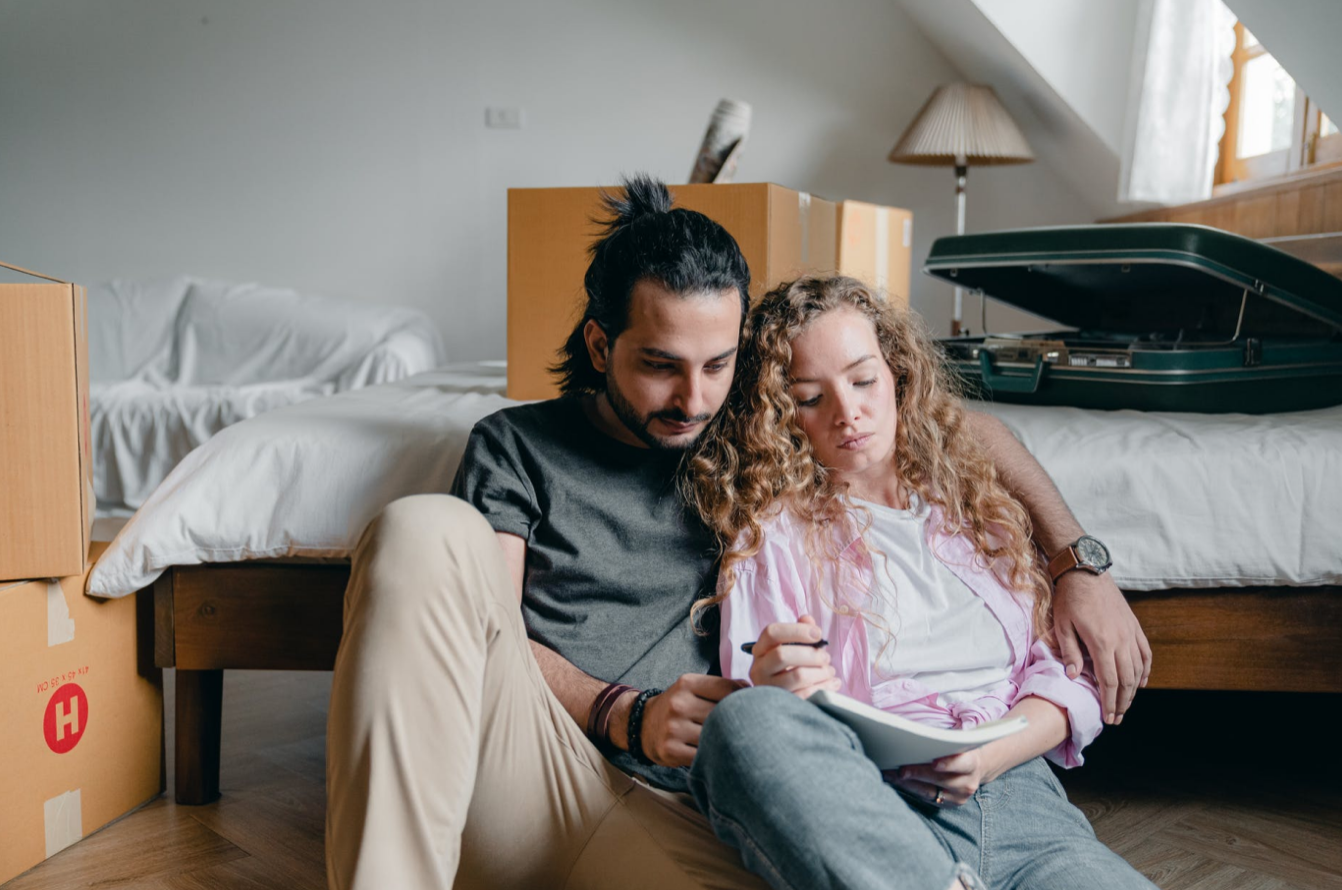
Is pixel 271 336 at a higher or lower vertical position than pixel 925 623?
higher

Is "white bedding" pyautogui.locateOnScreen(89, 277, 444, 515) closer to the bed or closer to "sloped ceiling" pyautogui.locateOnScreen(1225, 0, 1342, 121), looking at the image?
the bed

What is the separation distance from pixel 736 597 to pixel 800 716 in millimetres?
267

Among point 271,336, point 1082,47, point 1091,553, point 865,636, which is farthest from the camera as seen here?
point 271,336

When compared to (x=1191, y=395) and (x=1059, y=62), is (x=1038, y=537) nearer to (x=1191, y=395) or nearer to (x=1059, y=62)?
(x=1191, y=395)

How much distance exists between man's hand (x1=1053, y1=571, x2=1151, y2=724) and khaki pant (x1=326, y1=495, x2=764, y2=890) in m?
0.43

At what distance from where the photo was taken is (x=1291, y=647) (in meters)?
1.36

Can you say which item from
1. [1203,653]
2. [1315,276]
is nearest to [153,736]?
[1203,653]

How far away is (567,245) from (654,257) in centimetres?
68

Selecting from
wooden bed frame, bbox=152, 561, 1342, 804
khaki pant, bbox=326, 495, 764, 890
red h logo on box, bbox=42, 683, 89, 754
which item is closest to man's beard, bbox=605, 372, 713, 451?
khaki pant, bbox=326, 495, 764, 890

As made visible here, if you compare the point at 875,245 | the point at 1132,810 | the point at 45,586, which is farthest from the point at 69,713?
the point at 875,245

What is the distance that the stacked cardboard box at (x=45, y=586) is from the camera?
1.26m

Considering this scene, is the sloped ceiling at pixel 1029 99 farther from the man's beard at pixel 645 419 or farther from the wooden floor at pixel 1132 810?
the man's beard at pixel 645 419

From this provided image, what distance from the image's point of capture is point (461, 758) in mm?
862

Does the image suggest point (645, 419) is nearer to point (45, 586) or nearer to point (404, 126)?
point (45, 586)
